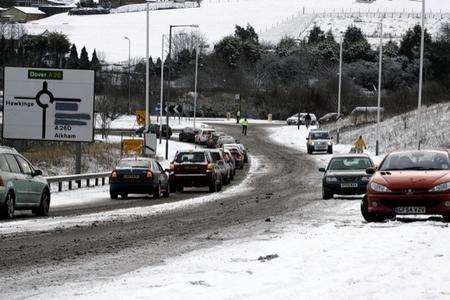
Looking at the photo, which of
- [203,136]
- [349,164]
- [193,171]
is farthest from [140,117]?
[349,164]

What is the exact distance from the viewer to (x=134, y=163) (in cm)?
3550

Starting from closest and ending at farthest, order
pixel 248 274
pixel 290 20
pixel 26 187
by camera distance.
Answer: pixel 248 274 → pixel 26 187 → pixel 290 20

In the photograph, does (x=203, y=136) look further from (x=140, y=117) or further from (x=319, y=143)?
(x=140, y=117)

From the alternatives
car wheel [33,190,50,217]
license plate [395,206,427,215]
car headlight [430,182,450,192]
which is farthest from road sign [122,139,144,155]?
car headlight [430,182,450,192]

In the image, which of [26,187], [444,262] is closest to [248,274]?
[444,262]

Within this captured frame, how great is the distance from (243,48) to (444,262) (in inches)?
5423

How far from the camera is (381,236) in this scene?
1694 centimetres

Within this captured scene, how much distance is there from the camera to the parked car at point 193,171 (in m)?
38.7

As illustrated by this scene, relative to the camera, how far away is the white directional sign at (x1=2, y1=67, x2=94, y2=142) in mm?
44312

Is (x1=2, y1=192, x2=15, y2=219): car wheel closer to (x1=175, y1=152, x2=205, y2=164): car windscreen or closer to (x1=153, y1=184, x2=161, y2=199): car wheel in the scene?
(x1=153, y1=184, x2=161, y2=199): car wheel

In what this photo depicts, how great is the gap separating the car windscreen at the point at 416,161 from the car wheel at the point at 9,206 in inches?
324

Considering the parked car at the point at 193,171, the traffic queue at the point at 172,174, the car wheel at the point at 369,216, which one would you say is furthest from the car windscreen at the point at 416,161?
the parked car at the point at 193,171

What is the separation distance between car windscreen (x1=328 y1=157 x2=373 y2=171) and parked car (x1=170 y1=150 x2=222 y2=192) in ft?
17.3

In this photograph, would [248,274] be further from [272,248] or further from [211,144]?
[211,144]
